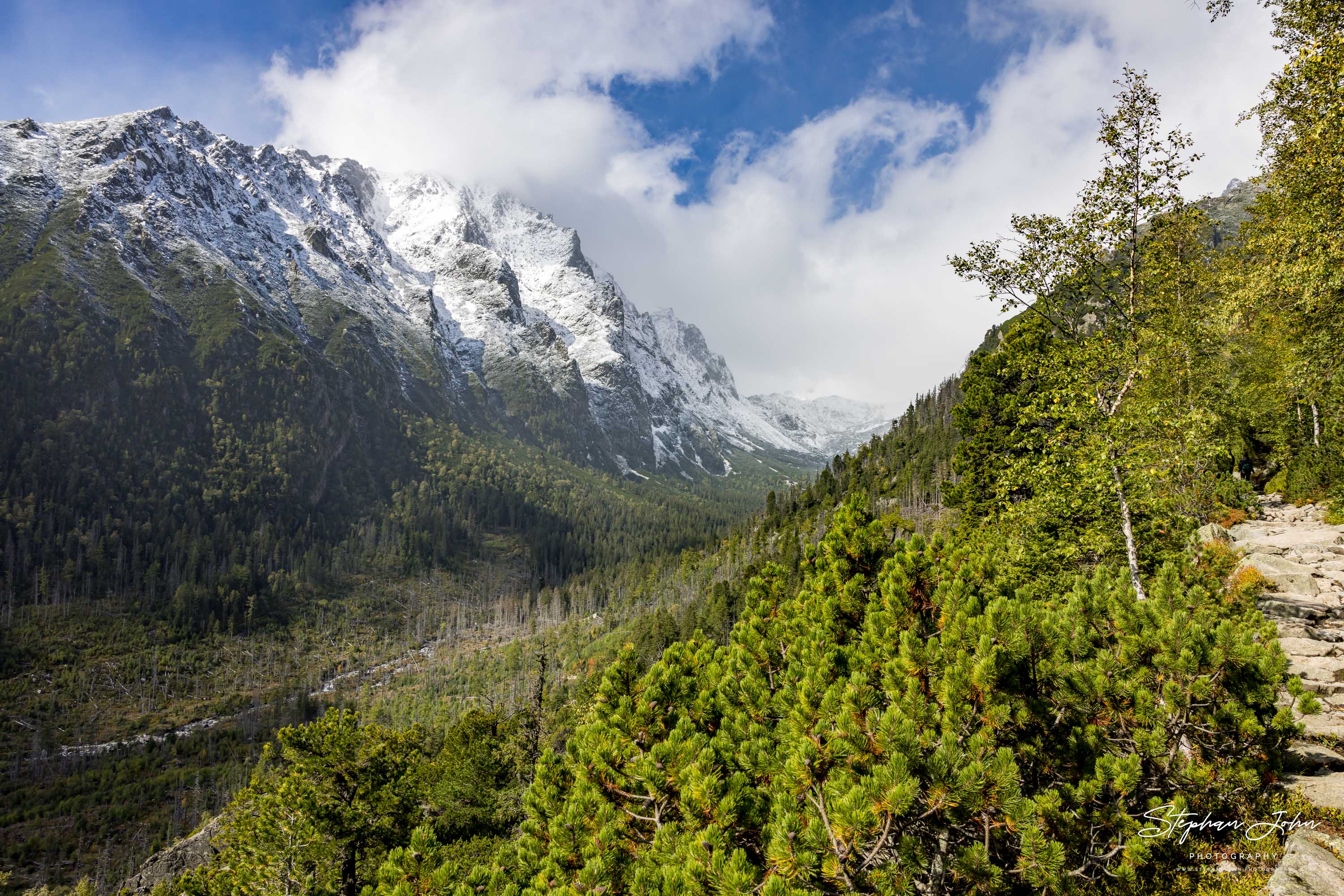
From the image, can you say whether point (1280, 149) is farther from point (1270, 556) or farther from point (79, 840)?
point (79, 840)

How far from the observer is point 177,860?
60531 millimetres

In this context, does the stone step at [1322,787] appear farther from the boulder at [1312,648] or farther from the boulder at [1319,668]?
the boulder at [1312,648]

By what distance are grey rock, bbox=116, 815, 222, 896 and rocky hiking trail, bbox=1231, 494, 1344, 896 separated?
78341 millimetres

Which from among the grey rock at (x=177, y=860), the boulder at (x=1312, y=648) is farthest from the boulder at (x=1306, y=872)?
the grey rock at (x=177, y=860)

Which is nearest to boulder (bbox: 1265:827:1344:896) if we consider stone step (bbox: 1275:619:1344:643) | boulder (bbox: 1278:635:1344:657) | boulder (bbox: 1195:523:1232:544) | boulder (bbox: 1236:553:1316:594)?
boulder (bbox: 1278:635:1344:657)

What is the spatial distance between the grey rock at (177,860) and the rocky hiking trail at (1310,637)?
78.3m

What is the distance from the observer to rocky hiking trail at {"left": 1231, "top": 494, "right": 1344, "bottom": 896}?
21.1 feet

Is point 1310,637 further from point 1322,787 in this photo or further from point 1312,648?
point 1322,787

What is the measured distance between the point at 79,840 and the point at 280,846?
100m

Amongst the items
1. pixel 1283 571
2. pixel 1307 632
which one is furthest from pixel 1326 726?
pixel 1283 571

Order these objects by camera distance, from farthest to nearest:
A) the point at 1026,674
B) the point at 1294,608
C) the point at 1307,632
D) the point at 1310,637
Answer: the point at 1294,608
the point at 1307,632
the point at 1310,637
the point at 1026,674

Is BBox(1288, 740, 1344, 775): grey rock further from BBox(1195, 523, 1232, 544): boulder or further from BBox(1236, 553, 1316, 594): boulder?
BBox(1195, 523, 1232, 544): boulder

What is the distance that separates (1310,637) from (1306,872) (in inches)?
435

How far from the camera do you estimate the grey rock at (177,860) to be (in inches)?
2248
